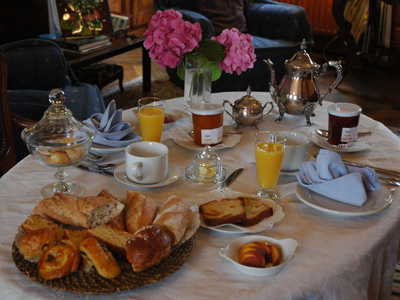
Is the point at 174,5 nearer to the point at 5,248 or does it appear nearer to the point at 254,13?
the point at 254,13

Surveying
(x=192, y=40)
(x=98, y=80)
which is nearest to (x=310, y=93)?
(x=192, y=40)

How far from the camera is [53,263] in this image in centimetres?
60

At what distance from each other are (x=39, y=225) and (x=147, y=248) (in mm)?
197

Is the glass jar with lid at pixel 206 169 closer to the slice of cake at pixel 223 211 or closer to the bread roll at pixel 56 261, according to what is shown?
the slice of cake at pixel 223 211

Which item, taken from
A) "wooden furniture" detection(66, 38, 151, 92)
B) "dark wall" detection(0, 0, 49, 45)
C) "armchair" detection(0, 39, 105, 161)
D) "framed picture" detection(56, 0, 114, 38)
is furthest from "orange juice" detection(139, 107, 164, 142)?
"dark wall" detection(0, 0, 49, 45)

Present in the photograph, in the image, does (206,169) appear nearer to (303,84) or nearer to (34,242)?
(34,242)

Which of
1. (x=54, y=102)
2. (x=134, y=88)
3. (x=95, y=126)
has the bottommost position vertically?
(x=134, y=88)

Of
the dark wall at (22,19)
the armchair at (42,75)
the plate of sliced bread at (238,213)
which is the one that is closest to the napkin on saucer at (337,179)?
the plate of sliced bread at (238,213)

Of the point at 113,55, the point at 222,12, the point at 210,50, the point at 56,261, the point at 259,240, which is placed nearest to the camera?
the point at 56,261

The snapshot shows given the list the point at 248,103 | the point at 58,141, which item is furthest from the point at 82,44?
the point at 58,141

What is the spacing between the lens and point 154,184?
0.92 meters

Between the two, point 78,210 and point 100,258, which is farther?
point 78,210

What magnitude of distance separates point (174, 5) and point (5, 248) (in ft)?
9.51

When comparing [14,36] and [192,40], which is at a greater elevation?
[192,40]
